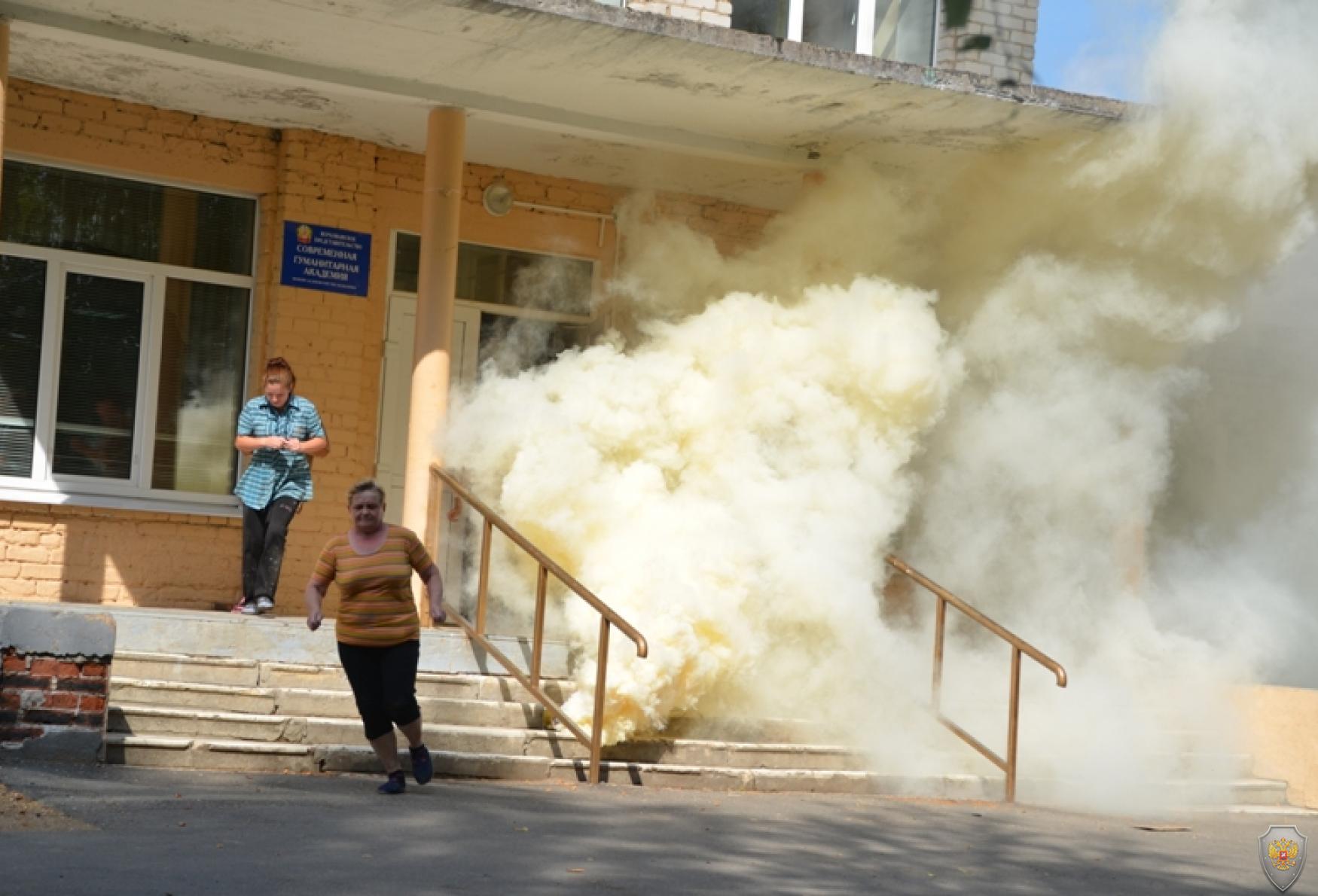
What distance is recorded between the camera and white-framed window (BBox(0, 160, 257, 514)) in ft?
37.5

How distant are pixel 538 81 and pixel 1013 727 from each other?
16.0 feet

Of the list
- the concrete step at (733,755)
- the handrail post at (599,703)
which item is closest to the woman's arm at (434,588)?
the handrail post at (599,703)

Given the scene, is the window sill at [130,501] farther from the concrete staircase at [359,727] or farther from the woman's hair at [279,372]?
the concrete staircase at [359,727]

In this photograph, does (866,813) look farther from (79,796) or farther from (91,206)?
(91,206)

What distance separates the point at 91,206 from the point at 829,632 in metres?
5.74

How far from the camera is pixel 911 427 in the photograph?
11.1 m

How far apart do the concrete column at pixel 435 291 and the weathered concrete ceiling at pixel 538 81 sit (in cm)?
27

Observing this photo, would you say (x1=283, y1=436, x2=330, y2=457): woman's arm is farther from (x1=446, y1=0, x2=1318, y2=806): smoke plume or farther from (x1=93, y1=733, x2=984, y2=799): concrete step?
(x1=93, y1=733, x2=984, y2=799): concrete step

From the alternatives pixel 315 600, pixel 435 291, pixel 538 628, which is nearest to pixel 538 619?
pixel 538 628

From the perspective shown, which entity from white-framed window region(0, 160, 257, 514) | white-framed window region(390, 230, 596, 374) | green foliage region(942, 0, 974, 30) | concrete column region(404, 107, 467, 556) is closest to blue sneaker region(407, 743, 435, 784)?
concrete column region(404, 107, 467, 556)

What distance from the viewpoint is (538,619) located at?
9625mm

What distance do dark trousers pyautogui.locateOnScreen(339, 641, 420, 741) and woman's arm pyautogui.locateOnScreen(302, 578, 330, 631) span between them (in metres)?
0.17

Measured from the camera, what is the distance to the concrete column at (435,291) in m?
10.9

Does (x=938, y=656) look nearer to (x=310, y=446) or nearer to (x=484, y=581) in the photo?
(x=484, y=581)
